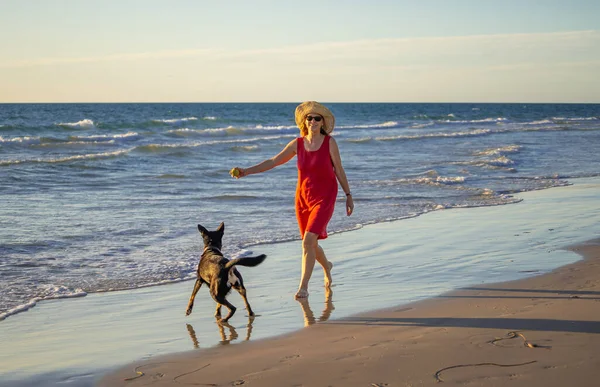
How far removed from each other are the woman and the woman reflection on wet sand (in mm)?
167

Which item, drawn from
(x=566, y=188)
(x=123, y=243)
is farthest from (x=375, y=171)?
(x=123, y=243)

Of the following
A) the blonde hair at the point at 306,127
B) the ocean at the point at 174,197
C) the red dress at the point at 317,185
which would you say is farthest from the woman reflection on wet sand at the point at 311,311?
the blonde hair at the point at 306,127

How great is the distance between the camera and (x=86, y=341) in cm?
500

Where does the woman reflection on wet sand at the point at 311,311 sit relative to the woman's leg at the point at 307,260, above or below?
below

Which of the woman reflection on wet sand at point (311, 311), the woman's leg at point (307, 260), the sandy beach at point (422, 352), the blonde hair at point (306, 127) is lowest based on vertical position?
the woman reflection on wet sand at point (311, 311)

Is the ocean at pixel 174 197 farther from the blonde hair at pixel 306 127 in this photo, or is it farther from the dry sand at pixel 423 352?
the dry sand at pixel 423 352

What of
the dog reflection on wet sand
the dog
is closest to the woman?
the dog

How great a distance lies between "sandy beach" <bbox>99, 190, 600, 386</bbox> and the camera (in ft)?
12.7

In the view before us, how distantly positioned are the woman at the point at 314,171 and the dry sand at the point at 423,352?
0.74m

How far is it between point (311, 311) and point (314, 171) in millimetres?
1217

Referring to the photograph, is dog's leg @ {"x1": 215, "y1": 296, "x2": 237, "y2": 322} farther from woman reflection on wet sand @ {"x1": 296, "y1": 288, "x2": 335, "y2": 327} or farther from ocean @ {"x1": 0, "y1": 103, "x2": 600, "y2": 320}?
ocean @ {"x1": 0, "y1": 103, "x2": 600, "y2": 320}

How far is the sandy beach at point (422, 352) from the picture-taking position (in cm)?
386

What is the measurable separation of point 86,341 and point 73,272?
2515mm

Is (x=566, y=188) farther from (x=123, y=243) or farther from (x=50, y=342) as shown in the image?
(x=50, y=342)
